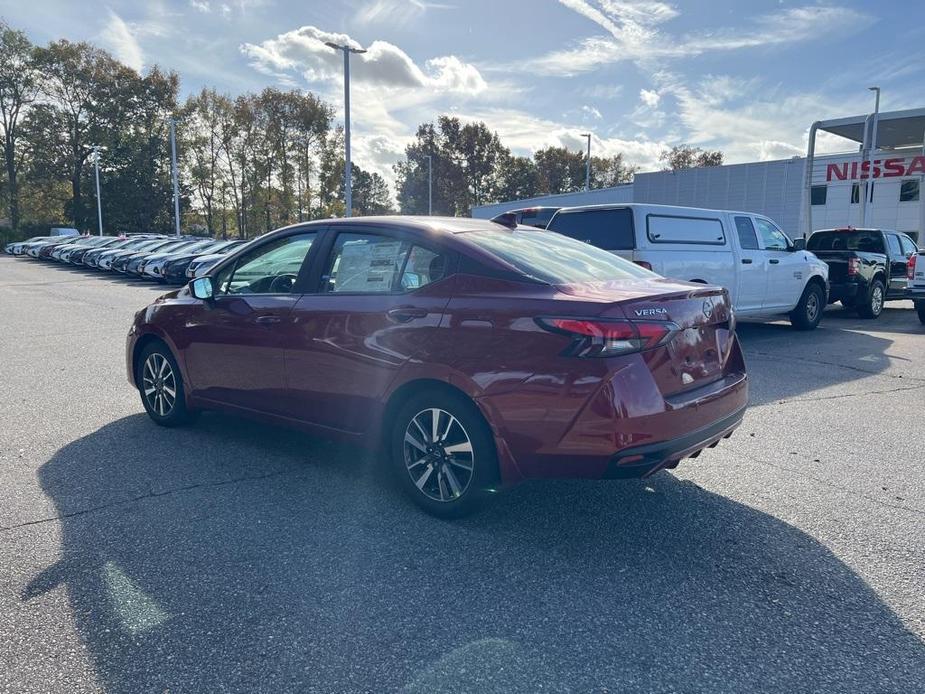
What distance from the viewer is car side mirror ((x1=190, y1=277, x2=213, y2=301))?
5.09 meters

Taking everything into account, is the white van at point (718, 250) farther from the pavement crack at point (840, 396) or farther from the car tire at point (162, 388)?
Result: the car tire at point (162, 388)

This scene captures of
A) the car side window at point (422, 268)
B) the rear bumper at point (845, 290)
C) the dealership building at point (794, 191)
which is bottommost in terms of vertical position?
the rear bumper at point (845, 290)

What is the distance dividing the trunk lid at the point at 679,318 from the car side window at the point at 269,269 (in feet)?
6.56

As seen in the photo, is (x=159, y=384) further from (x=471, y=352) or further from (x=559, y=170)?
(x=559, y=170)

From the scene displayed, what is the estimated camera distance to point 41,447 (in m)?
5.10

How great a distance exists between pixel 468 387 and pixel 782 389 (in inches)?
192

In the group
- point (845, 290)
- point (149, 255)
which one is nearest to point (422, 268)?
point (845, 290)

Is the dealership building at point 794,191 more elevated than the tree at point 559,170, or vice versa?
the tree at point 559,170

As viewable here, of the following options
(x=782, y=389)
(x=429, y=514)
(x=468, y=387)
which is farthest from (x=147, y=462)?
(x=782, y=389)

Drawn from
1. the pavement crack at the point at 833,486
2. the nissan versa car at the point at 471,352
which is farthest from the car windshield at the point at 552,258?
the pavement crack at the point at 833,486

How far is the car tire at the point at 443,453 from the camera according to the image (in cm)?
362

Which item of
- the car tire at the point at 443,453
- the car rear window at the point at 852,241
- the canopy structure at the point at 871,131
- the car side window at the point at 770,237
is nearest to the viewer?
the car tire at the point at 443,453

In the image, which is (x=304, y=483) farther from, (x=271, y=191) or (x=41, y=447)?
(x=271, y=191)

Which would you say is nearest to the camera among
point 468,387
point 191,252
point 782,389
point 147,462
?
point 468,387
